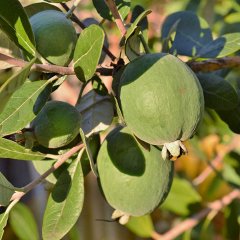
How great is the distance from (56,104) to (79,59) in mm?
118

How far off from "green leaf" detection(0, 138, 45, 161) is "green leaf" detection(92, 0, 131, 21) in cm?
33

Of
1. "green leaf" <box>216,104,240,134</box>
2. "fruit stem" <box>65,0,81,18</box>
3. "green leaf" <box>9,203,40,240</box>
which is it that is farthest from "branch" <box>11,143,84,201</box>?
"green leaf" <box>9,203,40,240</box>

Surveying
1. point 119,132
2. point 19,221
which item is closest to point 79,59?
point 119,132

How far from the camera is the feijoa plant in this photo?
2.77 ft

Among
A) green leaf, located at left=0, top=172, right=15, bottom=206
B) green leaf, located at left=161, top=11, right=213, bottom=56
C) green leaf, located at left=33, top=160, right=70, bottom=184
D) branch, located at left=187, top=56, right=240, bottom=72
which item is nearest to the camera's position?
green leaf, located at left=0, top=172, right=15, bottom=206

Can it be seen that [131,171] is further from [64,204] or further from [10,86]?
[10,86]

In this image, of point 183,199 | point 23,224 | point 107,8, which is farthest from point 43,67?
point 183,199

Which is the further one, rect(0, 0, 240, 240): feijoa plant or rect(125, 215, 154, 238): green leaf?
rect(125, 215, 154, 238): green leaf

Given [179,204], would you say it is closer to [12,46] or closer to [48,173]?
[48,173]

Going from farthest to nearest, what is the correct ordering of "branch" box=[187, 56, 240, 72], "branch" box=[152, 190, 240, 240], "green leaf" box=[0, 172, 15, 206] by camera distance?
"branch" box=[152, 190, 240, 240] < "branch" box=[187, 56, 240, 72] < "green leaf" box=[0, 172, 15, 206]

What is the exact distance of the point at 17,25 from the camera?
0.89 metres

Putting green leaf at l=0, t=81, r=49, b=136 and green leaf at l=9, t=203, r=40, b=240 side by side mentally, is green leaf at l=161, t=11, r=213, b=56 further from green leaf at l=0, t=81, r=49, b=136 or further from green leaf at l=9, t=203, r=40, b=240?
green leaf at l=9, t=203, r=40, b=240

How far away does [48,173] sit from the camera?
3.18ft

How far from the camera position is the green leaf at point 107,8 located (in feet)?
3.56
